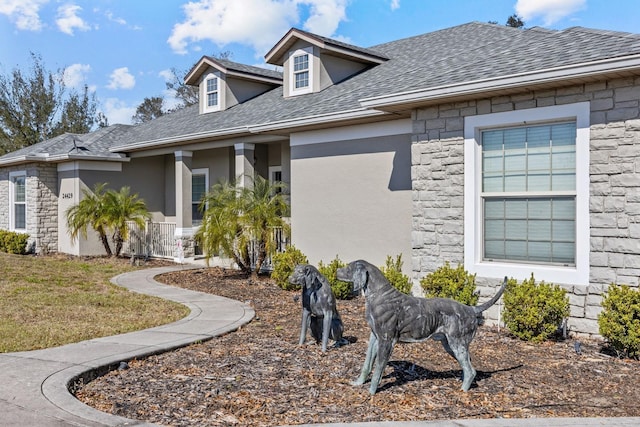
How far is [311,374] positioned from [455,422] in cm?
184

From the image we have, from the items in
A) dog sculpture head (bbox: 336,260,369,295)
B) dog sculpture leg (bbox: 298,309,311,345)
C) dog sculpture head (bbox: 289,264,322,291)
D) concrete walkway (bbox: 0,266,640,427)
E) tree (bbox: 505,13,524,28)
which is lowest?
concrete walkway (bbox: 0,266,640,427)

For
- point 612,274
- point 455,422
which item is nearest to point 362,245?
point 612,274

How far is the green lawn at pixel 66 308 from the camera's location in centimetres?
739

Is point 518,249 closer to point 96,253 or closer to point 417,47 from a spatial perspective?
point 417,47

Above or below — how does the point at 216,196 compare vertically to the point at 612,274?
above

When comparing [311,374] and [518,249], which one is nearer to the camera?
[311,374]

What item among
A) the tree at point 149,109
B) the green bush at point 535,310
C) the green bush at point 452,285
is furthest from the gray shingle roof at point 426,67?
the tree at point 149,109

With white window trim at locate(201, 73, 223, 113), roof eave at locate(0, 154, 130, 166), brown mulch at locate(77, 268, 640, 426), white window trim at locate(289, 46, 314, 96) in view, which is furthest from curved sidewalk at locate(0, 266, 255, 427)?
roof eave at locate(0, 154, 130, 166)

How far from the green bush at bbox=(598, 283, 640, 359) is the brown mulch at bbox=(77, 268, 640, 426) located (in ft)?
0.59

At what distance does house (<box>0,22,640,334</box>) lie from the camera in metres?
7.15

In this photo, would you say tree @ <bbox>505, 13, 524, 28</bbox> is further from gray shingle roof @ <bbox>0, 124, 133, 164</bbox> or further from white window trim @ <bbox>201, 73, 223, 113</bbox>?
gray shingle roof @ <bbox>0, 124, 133, 164</bbox>

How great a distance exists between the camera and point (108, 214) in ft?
53.8

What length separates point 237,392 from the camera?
5.18 metres

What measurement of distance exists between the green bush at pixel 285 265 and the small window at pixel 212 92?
7810 mm
